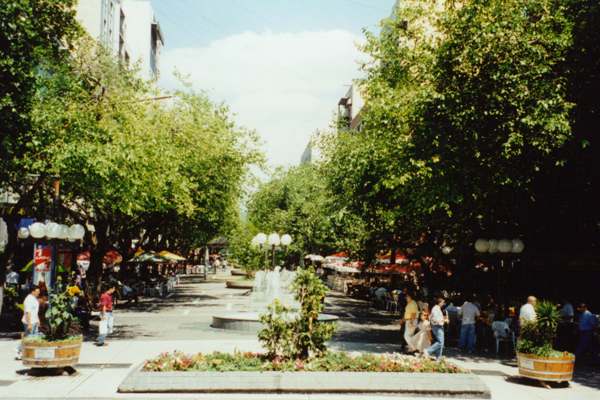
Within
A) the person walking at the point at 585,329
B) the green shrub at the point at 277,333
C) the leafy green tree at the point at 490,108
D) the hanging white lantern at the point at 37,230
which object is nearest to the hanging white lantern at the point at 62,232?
the hanging white lantern at the point at 37,230

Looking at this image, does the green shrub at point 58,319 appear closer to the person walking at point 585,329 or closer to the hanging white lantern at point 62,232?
the hanging white lantern at point 62,232

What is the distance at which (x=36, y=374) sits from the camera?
13.0 m

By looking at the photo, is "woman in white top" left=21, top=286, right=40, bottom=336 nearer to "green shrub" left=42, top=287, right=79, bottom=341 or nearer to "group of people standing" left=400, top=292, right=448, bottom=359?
"green shrub" left=42, top=287, right=79, bottom=341

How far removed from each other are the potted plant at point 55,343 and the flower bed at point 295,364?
1977mm

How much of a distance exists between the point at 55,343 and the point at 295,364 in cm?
522

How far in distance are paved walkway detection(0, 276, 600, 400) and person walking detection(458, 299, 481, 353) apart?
666 millimetres

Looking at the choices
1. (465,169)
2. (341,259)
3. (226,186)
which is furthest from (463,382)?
(341,259)

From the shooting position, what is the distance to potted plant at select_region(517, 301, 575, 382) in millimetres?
12852

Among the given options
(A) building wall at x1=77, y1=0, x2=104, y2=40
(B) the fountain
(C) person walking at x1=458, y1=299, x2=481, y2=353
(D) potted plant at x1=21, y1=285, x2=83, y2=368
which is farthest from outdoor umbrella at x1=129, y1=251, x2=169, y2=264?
(D) potted plant at x1=21, y1=285, x2=83, y2=368

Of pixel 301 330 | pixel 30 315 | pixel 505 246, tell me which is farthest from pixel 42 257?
pixel 505 246

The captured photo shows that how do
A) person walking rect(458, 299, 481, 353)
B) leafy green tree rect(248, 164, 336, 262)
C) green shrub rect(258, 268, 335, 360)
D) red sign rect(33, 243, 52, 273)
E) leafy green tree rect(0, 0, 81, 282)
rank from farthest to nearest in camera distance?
leafy green tree rect(248, 164, 336, 262)
red sign rect(33, 243, 52, 273)
person walking rect(458, 299, 481, 353)
leafy green tree rect(0, 0, 81, 282)
green shrub rect(258, 268, 335, 360)

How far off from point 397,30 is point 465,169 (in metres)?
7.18

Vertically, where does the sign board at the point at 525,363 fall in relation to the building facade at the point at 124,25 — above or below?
below

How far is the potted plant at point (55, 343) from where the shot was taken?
1261 centimetres
